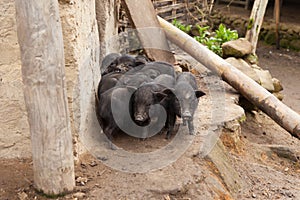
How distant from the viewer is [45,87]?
3.20m

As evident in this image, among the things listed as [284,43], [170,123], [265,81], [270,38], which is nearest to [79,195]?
[170,123]

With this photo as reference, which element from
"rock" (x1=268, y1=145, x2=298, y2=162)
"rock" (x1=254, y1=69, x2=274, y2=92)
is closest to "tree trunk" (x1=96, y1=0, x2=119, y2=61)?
"rock" (x1=254, y1=69, x2=274, y2=92)

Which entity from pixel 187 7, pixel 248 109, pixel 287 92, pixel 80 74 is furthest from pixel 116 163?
pixel 187 7

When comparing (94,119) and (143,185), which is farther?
(94,119)

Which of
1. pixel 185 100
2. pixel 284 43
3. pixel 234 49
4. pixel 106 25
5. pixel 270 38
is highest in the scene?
pixel 106 25

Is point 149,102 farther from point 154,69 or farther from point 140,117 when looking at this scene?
point 154,69

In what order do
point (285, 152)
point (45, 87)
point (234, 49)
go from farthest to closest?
point (234, 49) < point (285, 152) < point (45, 87)

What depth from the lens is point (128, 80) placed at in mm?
4723

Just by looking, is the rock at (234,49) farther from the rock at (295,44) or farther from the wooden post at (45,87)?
the rock at (295,44)

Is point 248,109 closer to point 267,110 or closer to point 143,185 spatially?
point 267,110

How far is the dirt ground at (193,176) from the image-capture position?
11.7ft

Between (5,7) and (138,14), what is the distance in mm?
3350

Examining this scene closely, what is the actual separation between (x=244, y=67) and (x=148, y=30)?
6.14ft

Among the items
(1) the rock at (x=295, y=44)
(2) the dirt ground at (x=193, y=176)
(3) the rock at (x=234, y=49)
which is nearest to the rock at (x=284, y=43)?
(1) the rock at (x=295, y=44)
